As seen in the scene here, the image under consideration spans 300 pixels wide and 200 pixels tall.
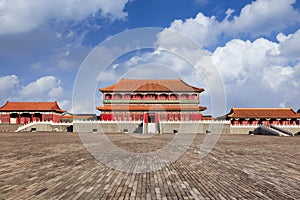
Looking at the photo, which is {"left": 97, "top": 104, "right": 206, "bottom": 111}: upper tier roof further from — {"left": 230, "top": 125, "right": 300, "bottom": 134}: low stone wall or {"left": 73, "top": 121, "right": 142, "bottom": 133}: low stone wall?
{"left": 230, "top": 125, "right": 300, "bottom": 134}: low stone wall

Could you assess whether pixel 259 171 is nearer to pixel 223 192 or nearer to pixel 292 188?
pixel 292 188

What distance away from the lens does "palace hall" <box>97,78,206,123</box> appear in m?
41.2

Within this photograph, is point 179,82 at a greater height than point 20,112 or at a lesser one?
greater

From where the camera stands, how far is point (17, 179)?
687 centimetres

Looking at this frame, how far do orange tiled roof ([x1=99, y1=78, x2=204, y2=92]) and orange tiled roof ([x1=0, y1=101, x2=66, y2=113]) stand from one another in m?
11.7

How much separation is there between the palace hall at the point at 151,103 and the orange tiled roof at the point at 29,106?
458 inches

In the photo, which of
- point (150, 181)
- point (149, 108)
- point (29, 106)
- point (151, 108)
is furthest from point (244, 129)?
point (29, 106)

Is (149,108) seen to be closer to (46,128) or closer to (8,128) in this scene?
(46,128)

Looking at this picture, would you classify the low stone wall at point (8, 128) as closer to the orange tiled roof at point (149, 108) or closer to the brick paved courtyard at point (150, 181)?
the orange tiled roof at point (149, 108)

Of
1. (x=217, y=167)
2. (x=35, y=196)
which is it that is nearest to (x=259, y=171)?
(x=217, y=167)

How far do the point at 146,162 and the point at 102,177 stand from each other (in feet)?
10.1

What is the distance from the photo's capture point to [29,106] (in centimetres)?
4675

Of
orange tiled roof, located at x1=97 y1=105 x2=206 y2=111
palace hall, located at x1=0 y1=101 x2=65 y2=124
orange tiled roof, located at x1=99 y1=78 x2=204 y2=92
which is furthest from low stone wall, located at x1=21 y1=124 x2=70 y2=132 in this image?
orange tiled roof, located at x1=99 y1=78 x2=204 y2=92

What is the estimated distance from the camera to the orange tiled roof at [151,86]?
144ft
